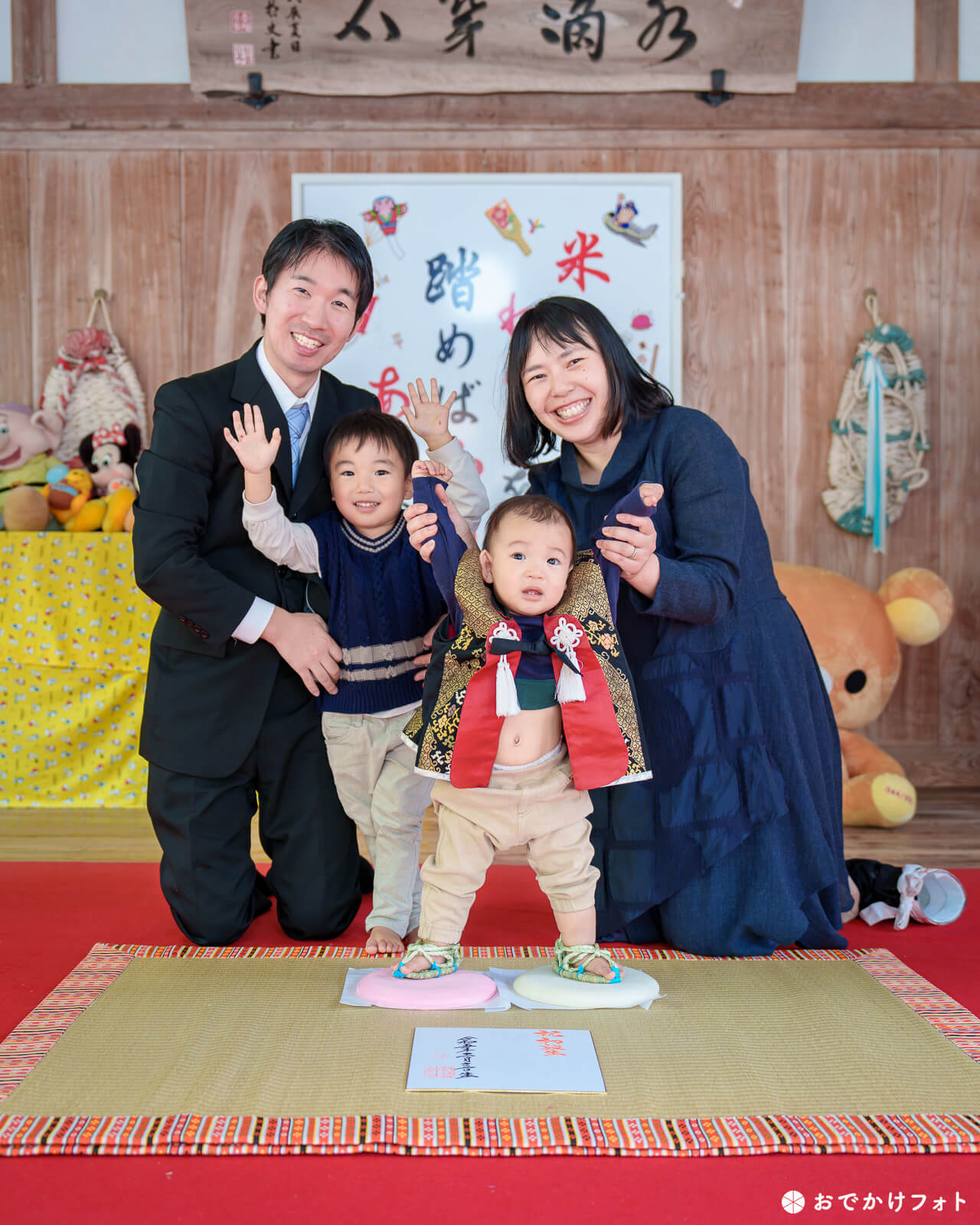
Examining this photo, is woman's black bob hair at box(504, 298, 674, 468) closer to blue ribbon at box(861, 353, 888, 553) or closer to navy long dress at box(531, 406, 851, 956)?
navy long dress at box(531, 406, 851, 956)

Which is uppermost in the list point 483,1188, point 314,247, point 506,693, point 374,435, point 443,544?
point 314,247

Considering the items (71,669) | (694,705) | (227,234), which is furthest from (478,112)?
(694,705)

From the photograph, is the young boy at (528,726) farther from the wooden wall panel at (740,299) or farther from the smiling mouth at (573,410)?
the wooden wall panel at (740,299)

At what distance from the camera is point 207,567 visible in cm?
181

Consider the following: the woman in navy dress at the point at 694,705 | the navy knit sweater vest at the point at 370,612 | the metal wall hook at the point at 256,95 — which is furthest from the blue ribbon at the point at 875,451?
the metal wall hook at the point at 256,95

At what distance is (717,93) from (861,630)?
6.06 ft

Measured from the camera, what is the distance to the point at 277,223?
344 centimetres

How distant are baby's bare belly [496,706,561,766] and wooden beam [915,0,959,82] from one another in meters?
3.03

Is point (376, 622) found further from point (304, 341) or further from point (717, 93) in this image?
point (717, 93)

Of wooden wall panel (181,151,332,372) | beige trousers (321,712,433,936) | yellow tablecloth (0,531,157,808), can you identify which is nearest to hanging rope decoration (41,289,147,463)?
wooden wall panel (181,151,332,372)

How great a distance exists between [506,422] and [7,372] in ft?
7.77

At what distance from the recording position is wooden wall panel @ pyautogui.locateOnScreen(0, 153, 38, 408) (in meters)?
3.47

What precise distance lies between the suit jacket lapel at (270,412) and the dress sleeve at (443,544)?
33 centimetres

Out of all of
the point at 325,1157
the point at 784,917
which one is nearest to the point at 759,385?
the point at 784,917
